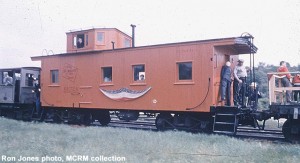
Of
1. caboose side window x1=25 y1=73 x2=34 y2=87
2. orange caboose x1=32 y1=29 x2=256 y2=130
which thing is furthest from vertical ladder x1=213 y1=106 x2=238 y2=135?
caboose side window x1=25 y1=73 x2=34 y2=87

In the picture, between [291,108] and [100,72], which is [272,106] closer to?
[291,108]

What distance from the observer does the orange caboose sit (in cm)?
1077

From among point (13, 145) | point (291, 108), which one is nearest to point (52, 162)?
point (13, 145)

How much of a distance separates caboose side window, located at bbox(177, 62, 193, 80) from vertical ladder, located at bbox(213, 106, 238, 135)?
1.65 m

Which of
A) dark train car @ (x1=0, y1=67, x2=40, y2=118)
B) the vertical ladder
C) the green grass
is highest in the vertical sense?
dark train car @ (x1=0, y1=67, x2=40, y2=118)

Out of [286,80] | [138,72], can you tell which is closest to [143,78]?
[138,72]

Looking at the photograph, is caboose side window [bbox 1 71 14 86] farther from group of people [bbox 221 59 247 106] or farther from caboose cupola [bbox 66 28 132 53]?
group of people [bbox 221 59 247 106]

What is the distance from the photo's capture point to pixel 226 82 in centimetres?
1085

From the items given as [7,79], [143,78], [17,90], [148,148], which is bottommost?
[148,148]

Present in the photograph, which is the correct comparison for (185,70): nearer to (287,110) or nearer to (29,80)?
(287,110)

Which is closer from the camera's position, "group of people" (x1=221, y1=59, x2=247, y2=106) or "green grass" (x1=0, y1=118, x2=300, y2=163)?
Result: "green grass" (x1=0, y1=118, x2=300, y2=163)

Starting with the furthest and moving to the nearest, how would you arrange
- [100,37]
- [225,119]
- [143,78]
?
[100,37] → [143,78] → [225,119]

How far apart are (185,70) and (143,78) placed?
1893 mm

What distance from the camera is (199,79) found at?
10.8 meters
